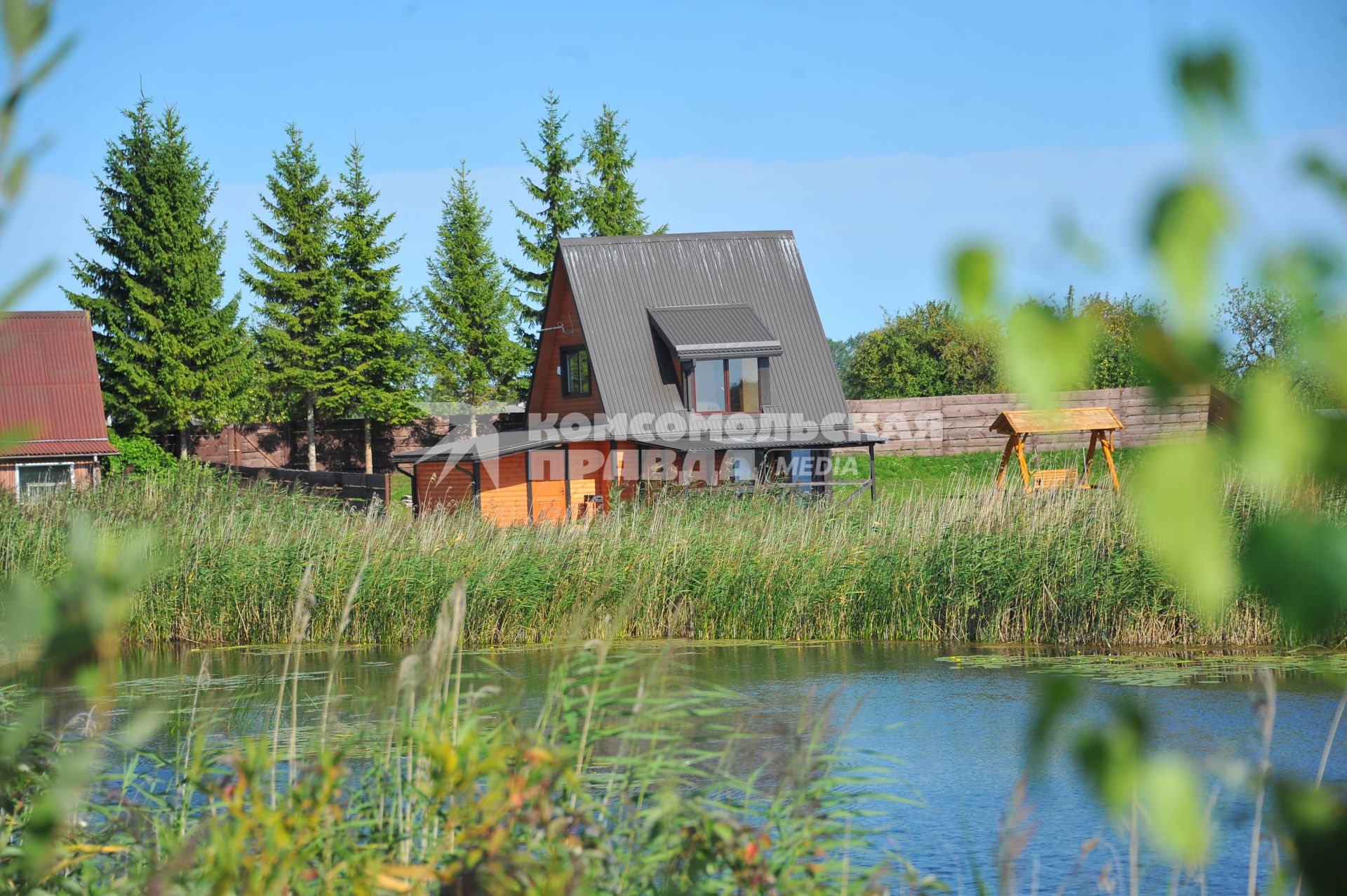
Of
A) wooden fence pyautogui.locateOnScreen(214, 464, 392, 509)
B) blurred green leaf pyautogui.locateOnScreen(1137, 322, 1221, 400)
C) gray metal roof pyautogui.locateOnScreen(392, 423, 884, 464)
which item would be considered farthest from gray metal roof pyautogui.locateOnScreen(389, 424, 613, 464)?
blurred green leaf pyautogui.locateOnScreen(1137, 322, 1221, 400)

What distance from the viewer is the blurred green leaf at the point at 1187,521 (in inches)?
34.5

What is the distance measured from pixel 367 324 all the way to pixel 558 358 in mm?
11732

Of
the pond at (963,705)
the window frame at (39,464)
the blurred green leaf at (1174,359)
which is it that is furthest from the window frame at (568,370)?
the blurred green leaf at (1174,359)

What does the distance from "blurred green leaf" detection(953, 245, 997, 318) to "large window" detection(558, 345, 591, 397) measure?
27.9m

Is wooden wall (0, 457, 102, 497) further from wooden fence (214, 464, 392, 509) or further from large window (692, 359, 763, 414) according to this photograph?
large window (692, 359, 763, 414)

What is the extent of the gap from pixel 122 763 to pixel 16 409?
945 inches

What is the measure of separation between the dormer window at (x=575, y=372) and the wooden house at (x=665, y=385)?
0.13 ft

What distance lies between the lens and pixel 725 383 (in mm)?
27844

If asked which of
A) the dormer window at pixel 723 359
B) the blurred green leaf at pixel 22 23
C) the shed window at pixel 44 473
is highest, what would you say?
the dormer window at pixel 723 359

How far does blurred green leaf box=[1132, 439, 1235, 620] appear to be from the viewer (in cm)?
88

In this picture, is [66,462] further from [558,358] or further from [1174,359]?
[1174,359]

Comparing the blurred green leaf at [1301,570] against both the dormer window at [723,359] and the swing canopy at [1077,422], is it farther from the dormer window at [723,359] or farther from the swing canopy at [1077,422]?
the dormer window at [723,359]

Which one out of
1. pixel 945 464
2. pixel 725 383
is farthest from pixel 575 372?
pixel 945 464

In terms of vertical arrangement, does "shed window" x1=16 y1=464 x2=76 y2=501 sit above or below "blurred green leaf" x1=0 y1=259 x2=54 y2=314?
above
